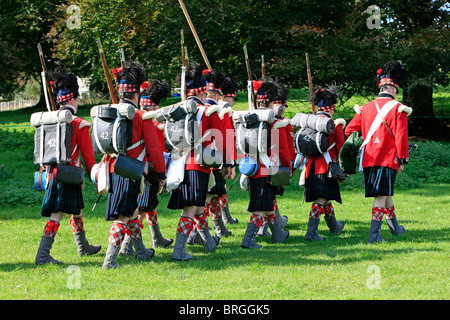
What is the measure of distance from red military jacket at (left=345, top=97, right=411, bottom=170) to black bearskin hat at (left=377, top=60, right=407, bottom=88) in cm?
25

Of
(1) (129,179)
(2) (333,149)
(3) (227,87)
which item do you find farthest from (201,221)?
(2) (333,149)

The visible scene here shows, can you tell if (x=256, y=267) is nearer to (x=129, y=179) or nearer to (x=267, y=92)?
(x=129, y=179)

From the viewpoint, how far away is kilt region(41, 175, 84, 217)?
269 inches

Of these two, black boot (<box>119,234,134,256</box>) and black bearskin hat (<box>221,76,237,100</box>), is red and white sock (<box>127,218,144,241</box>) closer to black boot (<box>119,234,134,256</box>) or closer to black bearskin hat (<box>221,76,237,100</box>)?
black boot (<box>119,234,134,256</box>)

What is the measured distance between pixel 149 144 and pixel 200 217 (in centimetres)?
130

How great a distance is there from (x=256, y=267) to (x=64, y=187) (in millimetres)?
2379

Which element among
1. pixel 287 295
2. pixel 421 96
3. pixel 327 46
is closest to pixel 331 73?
pixel 327 46

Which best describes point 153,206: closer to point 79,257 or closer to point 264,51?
point 79,257

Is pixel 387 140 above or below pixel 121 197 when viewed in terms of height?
above

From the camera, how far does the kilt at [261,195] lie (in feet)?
24.6

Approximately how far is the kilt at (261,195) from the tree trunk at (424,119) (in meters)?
12.4

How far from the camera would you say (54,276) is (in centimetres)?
627

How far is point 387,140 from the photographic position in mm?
7691

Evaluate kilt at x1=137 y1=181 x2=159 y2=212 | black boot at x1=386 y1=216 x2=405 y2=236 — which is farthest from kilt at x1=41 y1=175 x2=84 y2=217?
black boot at x1=386 y1=216 x2=405 y2=236
